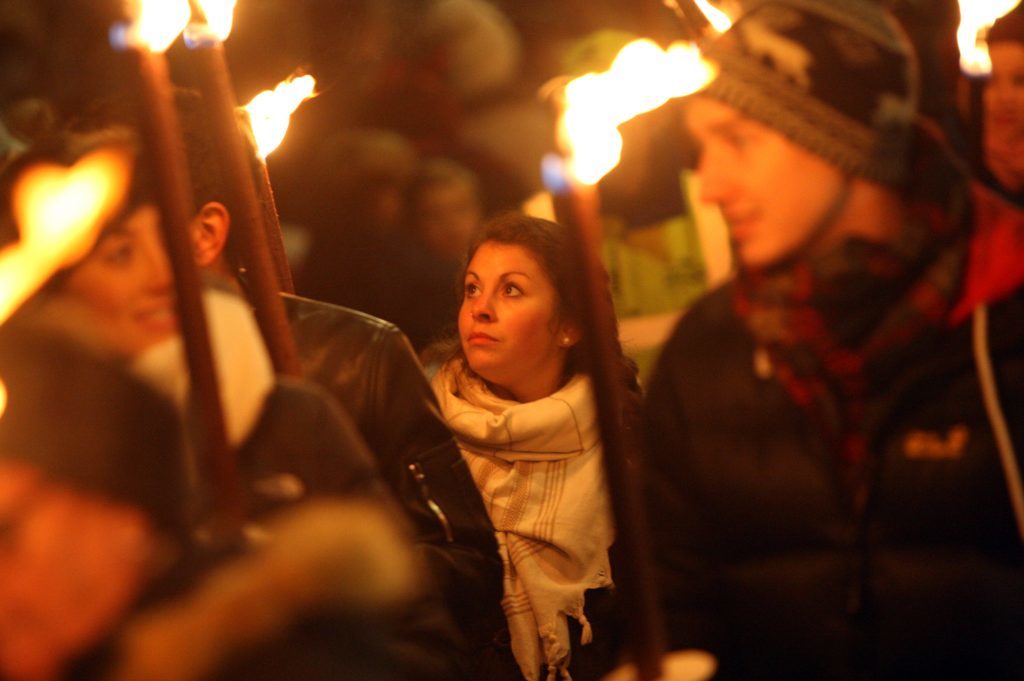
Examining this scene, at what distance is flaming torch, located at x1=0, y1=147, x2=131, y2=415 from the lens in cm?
219

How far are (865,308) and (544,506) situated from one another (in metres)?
0.72

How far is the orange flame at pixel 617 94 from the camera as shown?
198 centimetres

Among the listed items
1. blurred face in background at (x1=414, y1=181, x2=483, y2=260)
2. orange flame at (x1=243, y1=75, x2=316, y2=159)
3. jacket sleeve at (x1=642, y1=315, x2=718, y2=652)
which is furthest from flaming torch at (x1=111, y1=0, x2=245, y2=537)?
blurred face in background at (x1=414, y1=181, x2=483, y2=260)

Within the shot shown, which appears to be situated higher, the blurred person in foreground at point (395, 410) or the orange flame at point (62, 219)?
the orange flame at point (62, 219)

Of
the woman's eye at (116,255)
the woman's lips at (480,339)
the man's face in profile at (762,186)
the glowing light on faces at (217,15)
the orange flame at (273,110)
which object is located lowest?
the woman's lips at (480,339)

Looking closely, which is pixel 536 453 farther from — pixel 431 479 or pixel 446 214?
pixel 446 214

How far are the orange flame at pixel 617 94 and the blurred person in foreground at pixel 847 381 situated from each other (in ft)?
0.19

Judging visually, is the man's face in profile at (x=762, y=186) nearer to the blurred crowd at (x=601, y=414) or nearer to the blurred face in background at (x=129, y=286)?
the blurred crowd at (x=601, y=414)

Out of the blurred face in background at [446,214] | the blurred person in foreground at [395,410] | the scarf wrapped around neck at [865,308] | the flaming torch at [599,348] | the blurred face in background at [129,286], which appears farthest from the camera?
the blurred face in background at [446,214]

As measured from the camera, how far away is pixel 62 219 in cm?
220

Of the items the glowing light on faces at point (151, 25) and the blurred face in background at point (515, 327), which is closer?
the glowing light on faces at point (151, 25)

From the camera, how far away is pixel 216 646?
6.29ft

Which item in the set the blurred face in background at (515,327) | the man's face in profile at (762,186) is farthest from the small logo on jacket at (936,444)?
the blurred face in background at (515,327)

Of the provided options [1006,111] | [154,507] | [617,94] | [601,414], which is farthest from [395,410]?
[1006,111]
